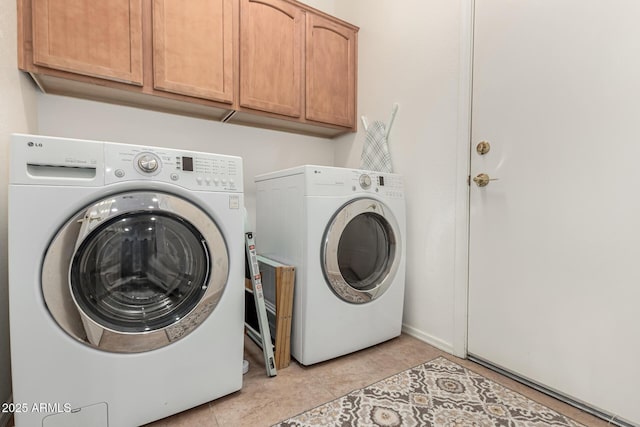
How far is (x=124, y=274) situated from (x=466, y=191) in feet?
5.02

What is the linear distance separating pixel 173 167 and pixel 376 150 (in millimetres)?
1299

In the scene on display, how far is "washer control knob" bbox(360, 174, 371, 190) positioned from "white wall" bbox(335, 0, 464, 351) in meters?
0.39

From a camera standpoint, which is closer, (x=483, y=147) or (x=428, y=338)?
(x=483, y=147)

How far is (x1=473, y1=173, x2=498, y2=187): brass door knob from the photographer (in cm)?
143

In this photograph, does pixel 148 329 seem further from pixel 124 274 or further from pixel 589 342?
pixel 589 342

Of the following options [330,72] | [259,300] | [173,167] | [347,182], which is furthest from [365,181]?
[330,72]

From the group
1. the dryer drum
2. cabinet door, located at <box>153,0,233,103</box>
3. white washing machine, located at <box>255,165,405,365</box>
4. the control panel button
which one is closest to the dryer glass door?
white washing machine, located at <box>255,165,405,365</box>

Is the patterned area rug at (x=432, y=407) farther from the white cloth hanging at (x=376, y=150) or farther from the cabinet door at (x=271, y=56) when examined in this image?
the cabinet door at (x=271, y=56)

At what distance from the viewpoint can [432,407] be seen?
3.76 feet

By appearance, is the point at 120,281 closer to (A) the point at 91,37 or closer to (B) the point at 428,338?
(A) the point at 91,37

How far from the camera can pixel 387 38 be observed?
1.98 m

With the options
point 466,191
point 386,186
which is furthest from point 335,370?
point 466,191

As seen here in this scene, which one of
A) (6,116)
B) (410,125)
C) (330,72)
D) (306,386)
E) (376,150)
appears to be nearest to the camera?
(6,116)

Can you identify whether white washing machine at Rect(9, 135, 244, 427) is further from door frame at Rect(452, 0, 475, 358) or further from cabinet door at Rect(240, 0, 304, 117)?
door frame at Rect(452, 0, 475, 358)
